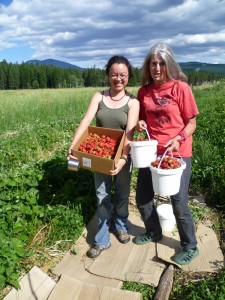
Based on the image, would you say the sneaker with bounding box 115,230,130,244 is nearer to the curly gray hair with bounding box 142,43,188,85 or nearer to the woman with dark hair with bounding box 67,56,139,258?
the woman with dark hair with bounding box 67,56,139,258

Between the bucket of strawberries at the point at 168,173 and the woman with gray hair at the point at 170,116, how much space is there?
100mm

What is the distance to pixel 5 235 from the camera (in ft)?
10.9

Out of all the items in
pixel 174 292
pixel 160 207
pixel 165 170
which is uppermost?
pixel 165 170

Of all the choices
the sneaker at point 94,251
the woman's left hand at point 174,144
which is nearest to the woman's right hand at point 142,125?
the woman's left hand at point 174,144

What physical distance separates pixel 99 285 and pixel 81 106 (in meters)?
10.3

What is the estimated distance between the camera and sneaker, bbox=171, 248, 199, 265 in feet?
10.4

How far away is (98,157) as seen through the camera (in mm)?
2891

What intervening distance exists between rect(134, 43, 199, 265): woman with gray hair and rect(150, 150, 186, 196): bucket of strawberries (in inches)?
3.9

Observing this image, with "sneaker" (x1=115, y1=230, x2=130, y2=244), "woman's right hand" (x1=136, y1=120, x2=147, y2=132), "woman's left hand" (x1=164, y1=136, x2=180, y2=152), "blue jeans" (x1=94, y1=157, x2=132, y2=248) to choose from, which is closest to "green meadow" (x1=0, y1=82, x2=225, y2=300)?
"blue jeans" (x1=94, y1=157, x2=132, y2=248)

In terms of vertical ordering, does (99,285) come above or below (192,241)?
below

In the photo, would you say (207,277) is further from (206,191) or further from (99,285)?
(206,191)

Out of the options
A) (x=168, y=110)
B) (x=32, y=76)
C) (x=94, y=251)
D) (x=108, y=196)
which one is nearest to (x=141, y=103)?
(x=168, y=110)

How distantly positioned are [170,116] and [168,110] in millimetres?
59

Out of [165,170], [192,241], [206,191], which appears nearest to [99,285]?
[192,241]
